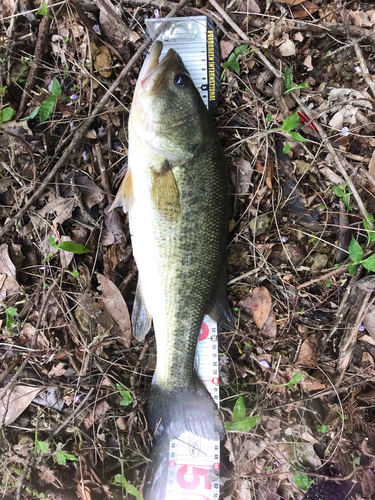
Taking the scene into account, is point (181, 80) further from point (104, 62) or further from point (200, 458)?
point (200, 458)

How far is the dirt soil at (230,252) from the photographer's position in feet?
8.39

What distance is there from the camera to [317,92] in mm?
2693

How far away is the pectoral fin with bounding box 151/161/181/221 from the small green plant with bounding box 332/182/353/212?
1445 mm

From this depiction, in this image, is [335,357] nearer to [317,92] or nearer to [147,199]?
[147,199]

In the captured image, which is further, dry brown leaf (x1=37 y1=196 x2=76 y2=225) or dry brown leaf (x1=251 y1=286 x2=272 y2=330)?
dry brown leaf (x1=251 y1=286 x2=272 y2=330)

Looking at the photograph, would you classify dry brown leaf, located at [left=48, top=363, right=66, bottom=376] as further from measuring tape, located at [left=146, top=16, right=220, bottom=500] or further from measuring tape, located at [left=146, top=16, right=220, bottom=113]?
measuring tape, located at [left=146, top=16, right=220, bottom=113]

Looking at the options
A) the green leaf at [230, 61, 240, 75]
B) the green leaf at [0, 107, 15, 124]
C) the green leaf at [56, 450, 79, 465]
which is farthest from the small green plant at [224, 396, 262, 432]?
the green leaf at [0, 107, 15, 124]

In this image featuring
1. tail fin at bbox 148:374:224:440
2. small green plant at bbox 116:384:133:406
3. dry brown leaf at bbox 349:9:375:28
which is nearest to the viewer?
tail fin at bbox 148:374:224:440

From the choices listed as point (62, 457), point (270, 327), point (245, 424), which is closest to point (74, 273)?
point (62, 457)

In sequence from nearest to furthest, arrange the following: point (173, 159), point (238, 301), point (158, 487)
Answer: point (173, 159)
point (158, 487)
point (238, 301)

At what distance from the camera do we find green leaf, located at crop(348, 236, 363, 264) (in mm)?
2527

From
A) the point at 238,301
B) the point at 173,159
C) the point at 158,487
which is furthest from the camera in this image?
the point at 238,301

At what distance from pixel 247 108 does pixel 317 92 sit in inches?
25.5

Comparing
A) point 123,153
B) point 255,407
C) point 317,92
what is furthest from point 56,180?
point 255,407
